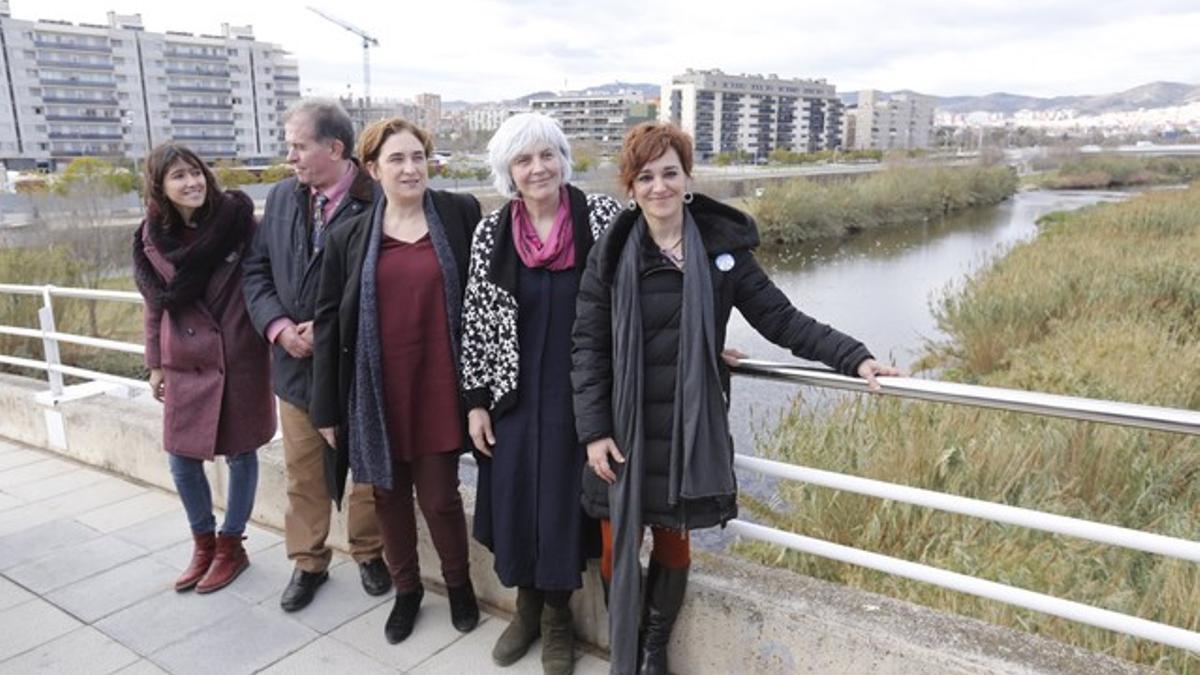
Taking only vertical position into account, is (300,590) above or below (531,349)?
below

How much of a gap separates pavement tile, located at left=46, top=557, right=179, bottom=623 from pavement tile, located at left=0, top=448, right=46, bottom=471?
5.33 feet

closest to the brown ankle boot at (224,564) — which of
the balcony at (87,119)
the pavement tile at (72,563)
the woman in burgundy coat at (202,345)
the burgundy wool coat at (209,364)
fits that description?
the woman in burgundy coat at (202,345)

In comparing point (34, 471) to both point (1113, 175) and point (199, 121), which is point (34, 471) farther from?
point (199, 121)

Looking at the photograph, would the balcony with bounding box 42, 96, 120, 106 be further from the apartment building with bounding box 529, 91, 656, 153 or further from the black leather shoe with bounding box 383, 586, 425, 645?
the black leather shoe with bounding box 383, 586, 425, 645

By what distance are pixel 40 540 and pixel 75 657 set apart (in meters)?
1.09

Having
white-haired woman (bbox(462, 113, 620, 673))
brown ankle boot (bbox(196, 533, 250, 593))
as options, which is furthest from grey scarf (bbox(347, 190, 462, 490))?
brown ankle boot (bbox(196, 533, 250, 593))

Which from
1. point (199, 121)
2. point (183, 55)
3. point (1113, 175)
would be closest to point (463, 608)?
point (1113, 175)

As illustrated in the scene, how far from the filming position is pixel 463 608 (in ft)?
8.70

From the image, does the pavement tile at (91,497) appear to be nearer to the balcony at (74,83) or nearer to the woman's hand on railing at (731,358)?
the woman's hand on railing at (731,358)

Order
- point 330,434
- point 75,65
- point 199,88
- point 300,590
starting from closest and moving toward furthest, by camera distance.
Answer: point 330,434 → point 300,590 → point 75,65 → point 199,88

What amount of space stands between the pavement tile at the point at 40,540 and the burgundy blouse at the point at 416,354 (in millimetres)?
1815

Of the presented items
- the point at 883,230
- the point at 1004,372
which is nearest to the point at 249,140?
the point at 883,230

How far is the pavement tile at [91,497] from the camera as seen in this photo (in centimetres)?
371

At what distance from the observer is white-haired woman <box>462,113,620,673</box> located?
2.18 metres
